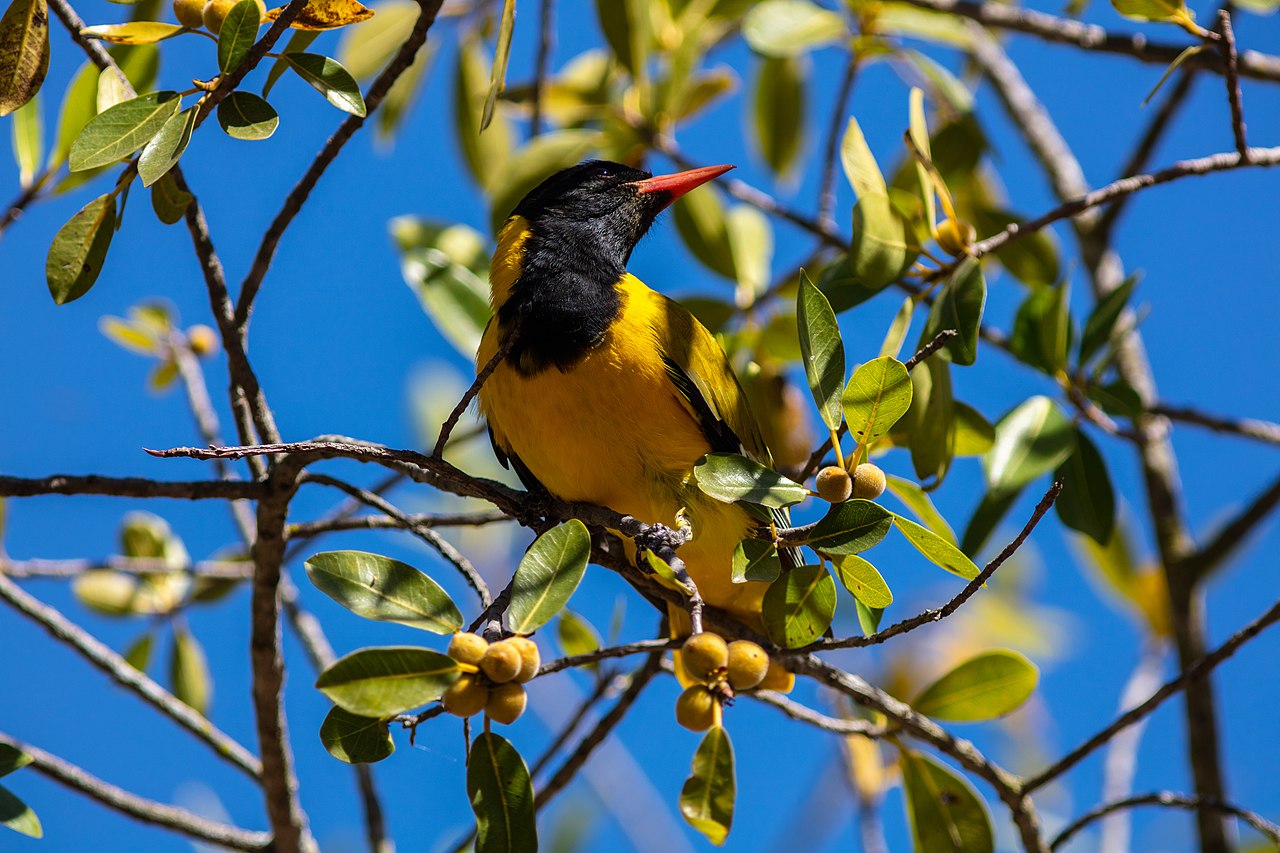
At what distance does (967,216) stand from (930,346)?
1522mm

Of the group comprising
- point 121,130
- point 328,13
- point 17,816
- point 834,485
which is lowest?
point 17,816

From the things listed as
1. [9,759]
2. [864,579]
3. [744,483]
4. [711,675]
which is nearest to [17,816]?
[9,759]

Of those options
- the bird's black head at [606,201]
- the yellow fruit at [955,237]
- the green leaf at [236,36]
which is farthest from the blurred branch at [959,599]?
A: the bird's black head at [606,201]

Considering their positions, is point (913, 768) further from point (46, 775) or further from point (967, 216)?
point (46, 775)

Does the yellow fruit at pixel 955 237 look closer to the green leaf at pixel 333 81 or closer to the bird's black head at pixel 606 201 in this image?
the bird's black head at pixel 606 201

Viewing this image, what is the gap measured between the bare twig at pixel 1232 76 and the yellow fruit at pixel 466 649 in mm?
2070

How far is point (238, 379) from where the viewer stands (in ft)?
8.54

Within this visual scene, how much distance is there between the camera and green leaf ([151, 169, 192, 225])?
233 centimetres

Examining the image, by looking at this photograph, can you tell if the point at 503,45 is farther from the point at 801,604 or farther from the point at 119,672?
the point at 119,672

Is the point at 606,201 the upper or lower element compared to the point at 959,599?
upper

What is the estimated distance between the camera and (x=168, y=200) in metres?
2.34

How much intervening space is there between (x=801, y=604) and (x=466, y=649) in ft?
2.30

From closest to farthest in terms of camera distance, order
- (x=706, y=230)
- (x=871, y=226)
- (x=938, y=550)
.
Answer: (x=938, y=550) → (x=871, y=226) → (x=706, y=230)

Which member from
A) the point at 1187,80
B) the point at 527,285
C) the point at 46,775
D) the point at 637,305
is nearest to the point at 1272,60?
the point at 1187,80
